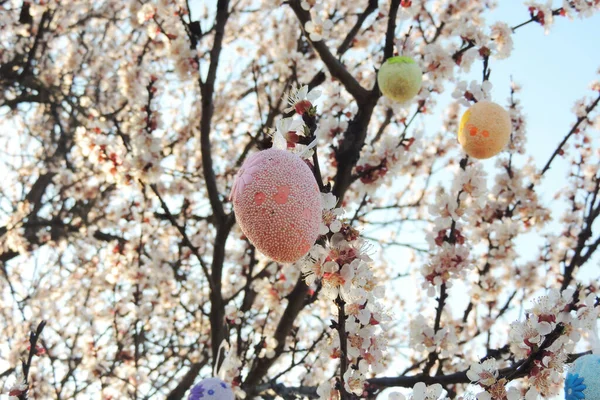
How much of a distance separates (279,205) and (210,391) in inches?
32.6

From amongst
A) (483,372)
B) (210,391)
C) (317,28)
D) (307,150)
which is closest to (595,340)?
(483,372)

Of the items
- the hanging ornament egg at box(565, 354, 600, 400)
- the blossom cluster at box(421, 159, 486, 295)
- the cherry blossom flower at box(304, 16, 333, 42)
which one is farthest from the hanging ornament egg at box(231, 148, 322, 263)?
the cherry blossom flower at box(304, 16, 333, 42)

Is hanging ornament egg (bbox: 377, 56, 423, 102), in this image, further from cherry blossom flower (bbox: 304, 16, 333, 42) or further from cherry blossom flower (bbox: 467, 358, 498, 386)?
cherry blossom flower (bbox: 467, 358, 498, 386)

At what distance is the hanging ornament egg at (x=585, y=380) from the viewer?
1.35 meters

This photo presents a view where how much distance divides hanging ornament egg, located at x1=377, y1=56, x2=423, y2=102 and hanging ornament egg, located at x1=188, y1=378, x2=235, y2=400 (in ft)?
4.04

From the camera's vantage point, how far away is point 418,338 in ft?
7.86

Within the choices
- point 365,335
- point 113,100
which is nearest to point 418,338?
point 365,335

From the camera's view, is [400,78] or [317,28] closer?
[400,78]

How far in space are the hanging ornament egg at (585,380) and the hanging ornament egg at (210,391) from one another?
3.35 ft

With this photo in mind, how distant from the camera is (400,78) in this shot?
190 centimetres

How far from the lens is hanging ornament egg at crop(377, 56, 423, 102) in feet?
6.24

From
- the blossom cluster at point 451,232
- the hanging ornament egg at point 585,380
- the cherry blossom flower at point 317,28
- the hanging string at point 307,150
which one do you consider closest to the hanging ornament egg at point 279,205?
the hanging string at point 307,150

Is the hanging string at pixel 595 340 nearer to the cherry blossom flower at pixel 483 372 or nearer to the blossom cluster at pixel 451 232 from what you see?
the cherry blossom flower at pixel 483 372

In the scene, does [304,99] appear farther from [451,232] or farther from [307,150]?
[451,232]
